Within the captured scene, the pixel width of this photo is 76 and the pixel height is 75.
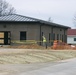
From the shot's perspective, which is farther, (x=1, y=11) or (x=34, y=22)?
(x=1, y=11)

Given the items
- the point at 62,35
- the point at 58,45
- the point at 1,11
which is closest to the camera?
the point at 58,45

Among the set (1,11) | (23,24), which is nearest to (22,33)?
(23,24)

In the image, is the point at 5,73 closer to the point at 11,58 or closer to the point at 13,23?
the point at 11,58

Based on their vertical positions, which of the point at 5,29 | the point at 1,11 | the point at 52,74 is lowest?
the point at 52,74

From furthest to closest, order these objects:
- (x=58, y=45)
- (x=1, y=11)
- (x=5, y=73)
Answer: (x=1, y=11) → (x=58, y=45) → (x=5, y=73)

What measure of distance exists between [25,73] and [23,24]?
30903 mm

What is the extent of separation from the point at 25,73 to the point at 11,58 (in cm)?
738

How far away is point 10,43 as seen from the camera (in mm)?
46719

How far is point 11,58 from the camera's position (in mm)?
23141

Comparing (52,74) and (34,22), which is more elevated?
(34,22)

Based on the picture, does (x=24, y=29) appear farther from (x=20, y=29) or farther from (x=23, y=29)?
(x=20, y=29)

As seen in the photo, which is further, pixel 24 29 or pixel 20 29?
pixel 20 29

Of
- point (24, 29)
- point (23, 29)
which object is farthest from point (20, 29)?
point (24, 29)

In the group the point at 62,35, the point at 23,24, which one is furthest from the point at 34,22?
the point at 62,35
